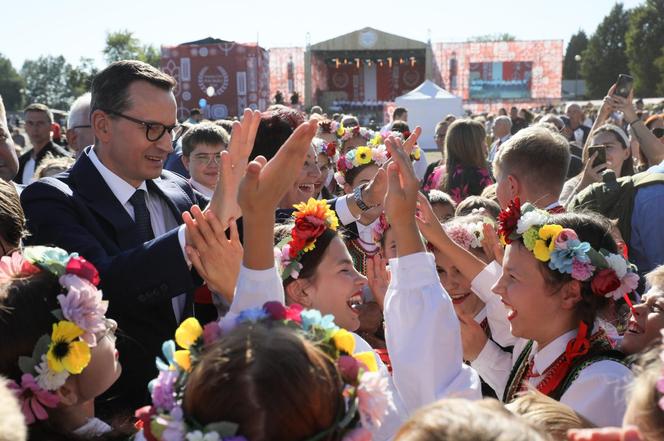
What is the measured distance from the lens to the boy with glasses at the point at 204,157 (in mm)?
5680

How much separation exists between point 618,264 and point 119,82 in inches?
87.2

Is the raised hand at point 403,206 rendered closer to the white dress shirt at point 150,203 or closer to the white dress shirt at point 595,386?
the white dress shirt at point 595,386

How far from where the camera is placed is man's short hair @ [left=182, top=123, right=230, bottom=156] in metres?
5.72

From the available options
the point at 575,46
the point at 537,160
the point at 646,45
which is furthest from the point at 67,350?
the point at 575,46

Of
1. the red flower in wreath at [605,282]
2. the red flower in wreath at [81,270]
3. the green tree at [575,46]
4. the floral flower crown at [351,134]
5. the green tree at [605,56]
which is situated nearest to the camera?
the red flower in wreath at [81,270]

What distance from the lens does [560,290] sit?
272 cm

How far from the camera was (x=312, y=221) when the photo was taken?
299 cm

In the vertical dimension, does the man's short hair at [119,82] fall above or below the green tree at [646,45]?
below

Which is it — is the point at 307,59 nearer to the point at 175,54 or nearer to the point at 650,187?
the point at 175,54

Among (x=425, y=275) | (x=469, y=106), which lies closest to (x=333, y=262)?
(x=425, y=275)

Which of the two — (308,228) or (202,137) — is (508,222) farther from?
(202,137)

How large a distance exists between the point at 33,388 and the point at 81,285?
0.33 metres

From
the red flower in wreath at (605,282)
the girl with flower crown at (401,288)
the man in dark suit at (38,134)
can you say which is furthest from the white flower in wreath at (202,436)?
the man in dark suit at (38,134)

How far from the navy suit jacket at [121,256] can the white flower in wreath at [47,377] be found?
59 cm
